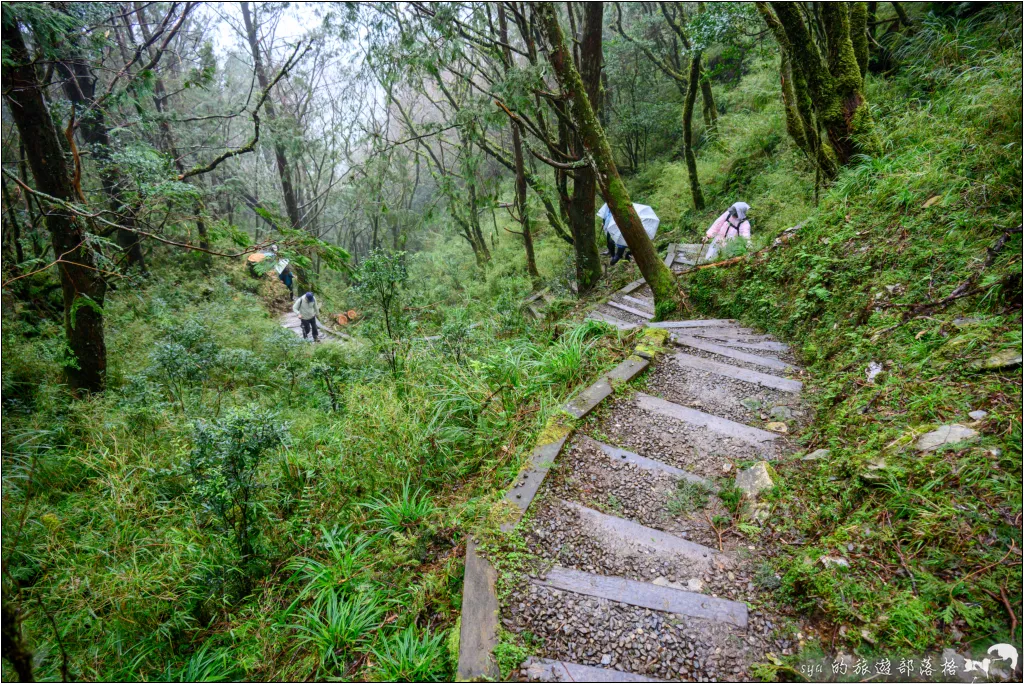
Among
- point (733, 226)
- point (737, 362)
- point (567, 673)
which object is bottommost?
point (567, 673)

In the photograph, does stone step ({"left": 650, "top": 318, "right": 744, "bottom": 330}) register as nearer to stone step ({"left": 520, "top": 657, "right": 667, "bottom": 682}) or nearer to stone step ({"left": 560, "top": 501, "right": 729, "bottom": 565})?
stone step ({"left": 560, "top": 501, "right": 729, "bottom": 565})

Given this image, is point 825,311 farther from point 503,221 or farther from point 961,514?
point 503,221

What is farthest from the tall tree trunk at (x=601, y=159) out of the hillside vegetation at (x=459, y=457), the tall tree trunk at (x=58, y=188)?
the tall tree trunk at (x=58, y=188)

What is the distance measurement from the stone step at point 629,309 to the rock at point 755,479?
4718 millimetres

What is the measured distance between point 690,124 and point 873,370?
9192 millimetres

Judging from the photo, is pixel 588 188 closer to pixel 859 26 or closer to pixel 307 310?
pixel 859 26

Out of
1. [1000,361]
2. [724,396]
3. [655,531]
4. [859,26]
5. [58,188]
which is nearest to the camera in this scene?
[1000,361]

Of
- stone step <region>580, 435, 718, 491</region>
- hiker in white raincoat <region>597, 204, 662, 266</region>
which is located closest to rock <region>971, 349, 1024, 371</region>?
stone step <region>580, 435, 718, 491</region>

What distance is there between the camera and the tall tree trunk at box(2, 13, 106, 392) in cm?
475

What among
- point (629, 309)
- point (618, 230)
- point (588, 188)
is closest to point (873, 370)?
point (629, 309)

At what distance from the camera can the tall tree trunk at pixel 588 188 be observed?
25.2ft

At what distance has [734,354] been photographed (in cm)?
441

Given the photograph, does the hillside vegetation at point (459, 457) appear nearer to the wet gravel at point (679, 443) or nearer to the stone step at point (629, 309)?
the wet gravel at point (679, 443)

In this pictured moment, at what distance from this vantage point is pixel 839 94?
6.30 m
